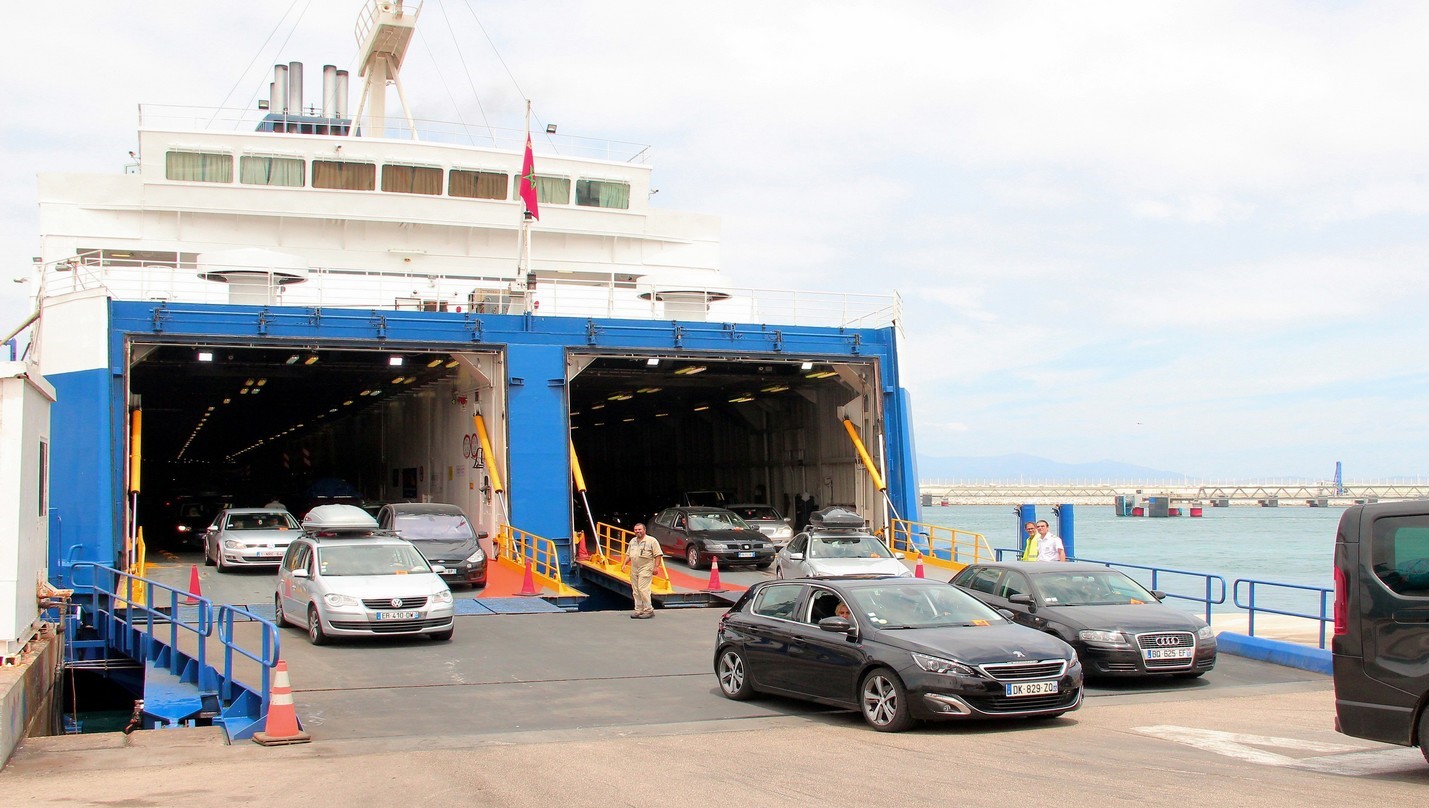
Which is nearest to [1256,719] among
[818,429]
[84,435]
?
[84,435]

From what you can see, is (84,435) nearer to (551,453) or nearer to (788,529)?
(551,453)

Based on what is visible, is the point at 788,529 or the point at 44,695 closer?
the point at 44,695

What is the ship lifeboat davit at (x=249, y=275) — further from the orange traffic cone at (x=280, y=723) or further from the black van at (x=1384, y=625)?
the black van at (x=1384, y=625)

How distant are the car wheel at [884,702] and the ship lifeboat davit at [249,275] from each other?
19185 mm

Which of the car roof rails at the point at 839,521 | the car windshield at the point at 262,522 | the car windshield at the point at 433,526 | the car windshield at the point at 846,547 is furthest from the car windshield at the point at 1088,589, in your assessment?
the car windshield at the point at 262,522

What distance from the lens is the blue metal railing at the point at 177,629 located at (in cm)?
1206

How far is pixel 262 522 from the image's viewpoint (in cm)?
2631

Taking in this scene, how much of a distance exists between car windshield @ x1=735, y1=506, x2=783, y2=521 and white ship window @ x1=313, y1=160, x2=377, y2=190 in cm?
1380

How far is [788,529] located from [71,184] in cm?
2075

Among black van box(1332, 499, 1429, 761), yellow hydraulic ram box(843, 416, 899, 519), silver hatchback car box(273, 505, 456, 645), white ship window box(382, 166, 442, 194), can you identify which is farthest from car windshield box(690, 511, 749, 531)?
black van box(1332, 499, 1429, 761)

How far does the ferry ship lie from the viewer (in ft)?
82.5

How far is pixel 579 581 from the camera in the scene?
86.4ft

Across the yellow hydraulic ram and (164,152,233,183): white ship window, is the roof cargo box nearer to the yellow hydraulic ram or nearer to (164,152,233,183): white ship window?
the yellow hydraulic ram

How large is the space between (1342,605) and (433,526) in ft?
56.9
